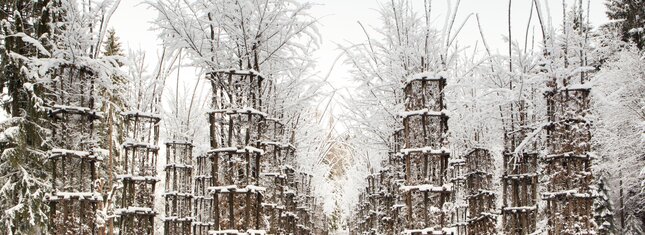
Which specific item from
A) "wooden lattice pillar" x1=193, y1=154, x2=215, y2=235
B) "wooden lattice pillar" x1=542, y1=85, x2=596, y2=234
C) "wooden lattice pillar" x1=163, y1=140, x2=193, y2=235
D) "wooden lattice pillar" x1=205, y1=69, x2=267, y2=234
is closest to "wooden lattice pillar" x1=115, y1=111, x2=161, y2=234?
"wooden lattice pillar" x1=163, y1=140, x2=193, y2=235

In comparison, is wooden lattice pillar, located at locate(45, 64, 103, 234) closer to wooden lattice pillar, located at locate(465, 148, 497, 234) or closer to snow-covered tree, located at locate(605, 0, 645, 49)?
wooden lattice pillar, located at locate(465, 148, 497, 234)

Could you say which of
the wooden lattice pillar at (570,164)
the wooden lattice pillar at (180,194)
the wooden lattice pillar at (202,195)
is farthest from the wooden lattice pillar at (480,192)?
the wooden lattice pillar at (202,195)

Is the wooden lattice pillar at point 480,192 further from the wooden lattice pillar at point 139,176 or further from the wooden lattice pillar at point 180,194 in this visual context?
the wooden lattice pillar at point 139,176

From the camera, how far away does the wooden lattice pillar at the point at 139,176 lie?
15.4 meters

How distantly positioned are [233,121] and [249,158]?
686 millimetres

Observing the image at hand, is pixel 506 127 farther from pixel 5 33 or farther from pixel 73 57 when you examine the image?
pixel 5 33

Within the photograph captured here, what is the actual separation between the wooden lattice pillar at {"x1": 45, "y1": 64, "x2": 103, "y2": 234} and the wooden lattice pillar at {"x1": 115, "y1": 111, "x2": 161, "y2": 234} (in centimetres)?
403

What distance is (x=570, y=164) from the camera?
11836 millimetres

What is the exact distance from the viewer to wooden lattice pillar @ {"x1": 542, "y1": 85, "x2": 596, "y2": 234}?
11664 millimetres

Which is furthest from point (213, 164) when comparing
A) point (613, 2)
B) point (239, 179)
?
point (613, 2)

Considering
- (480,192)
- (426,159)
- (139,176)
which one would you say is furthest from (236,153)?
(480,192)

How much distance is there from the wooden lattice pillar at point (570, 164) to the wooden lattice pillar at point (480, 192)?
462cm

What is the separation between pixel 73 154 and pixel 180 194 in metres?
7.88

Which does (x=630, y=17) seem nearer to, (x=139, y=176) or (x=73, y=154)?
(x=139, y=176)
